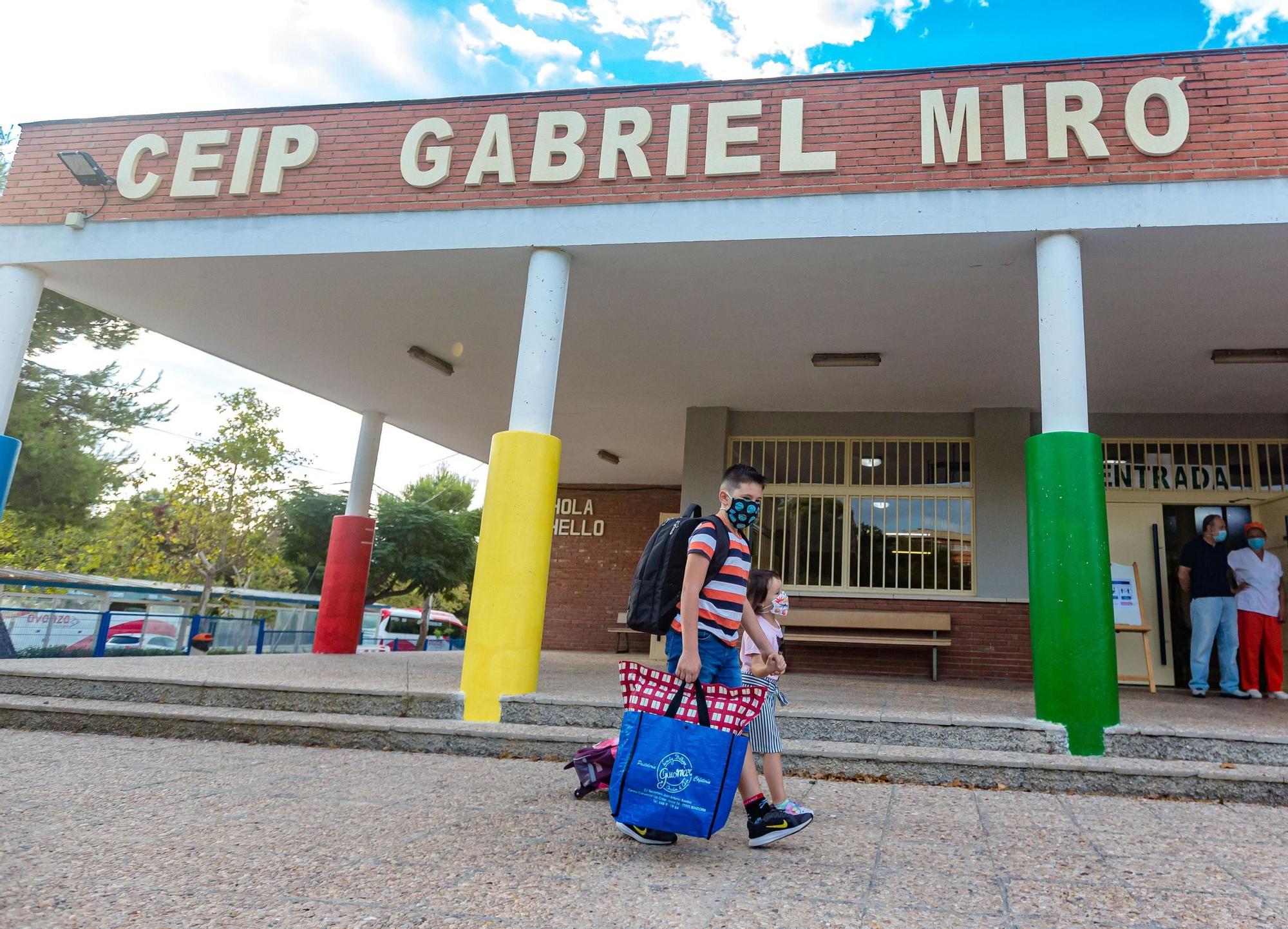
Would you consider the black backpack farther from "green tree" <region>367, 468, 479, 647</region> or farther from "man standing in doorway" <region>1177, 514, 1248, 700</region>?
"green tree" <region>367, 468, 479, 647</region>

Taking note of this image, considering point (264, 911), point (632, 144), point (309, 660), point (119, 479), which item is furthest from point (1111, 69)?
point (119, 479)

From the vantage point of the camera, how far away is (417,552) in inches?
1130

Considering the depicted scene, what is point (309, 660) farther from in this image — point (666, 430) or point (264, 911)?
point (264, 911)

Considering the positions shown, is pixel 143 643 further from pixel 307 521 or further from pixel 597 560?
pixel 307 521

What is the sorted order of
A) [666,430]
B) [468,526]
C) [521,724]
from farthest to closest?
1. [468,526]
2. [666,430]
3. [521,724]

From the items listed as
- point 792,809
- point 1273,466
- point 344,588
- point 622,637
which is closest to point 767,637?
point 792,809

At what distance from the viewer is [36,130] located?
7.69m

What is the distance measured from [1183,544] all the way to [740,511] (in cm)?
820

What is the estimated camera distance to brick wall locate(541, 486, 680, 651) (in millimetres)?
15188

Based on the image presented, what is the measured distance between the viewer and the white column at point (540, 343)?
602cm

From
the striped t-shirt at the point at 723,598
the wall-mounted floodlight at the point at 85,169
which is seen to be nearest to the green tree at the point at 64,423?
the wall-mounted floodlight at the point at 85,169

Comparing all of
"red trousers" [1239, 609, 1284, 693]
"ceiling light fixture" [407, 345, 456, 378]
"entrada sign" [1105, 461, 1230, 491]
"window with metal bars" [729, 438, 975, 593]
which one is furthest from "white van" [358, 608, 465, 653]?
"red trousers" [1239, 609, 1284, 693]

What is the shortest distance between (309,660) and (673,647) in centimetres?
665

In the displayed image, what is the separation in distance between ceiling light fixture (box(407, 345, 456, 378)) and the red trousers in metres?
8.35
